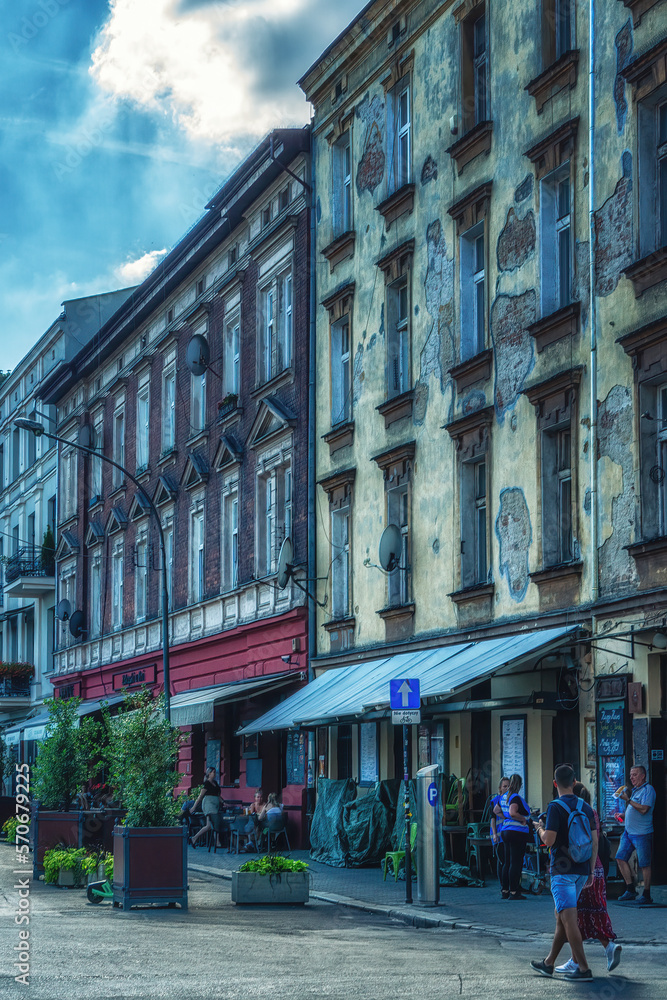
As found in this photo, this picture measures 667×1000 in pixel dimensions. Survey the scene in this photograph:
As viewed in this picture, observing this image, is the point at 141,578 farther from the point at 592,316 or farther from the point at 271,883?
the point at 271,883

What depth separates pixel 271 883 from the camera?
17.1 m

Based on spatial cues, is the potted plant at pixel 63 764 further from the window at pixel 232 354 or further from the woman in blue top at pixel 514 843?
the window at pixel 232 354

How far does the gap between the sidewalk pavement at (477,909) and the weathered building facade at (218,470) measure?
26.4 ft

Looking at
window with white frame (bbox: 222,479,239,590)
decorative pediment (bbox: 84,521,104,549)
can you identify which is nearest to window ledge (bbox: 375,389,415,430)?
window with white frame (bbox: 222,479,239,590)

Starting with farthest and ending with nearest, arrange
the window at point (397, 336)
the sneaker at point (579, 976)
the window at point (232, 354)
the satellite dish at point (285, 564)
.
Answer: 1. the window at point (232, 354)
2. the satellite dish at point (285, 564)
3. the window at point (397, 336)
4. the sneaker at point (579, 976)

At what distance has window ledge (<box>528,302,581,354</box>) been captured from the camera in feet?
63.3

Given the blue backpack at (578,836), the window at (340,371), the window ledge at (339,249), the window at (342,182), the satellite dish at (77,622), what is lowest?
the blue backpack at (578,836)

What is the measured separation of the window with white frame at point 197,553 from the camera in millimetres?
34812

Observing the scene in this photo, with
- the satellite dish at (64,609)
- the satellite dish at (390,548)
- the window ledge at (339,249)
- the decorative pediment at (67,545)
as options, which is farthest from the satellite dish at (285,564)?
the satellite dish at (64,609)

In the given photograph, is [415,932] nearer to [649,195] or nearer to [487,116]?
[649,195]

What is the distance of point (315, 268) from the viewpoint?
28672 mm

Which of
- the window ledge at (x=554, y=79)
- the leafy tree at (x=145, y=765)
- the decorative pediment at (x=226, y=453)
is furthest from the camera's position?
the decorative pediment at (x=226, y=453)

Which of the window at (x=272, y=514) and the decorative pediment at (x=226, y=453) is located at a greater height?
the decorative pediment at (x=226, y=453)

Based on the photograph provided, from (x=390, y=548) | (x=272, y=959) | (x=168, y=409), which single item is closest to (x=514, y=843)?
(x=272, y=959)
